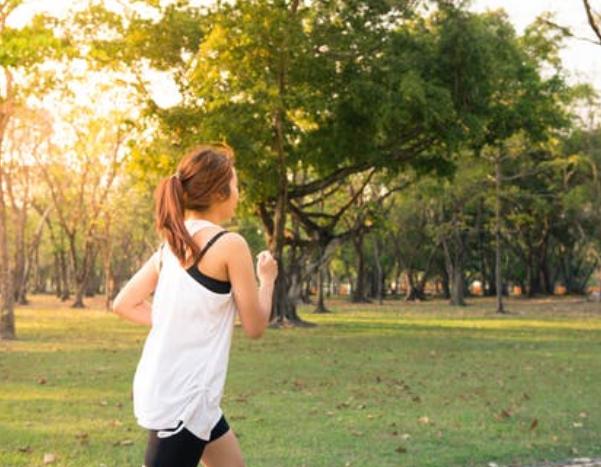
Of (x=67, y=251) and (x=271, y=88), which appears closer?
(x=271, y=88)

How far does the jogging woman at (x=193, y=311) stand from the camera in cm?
341

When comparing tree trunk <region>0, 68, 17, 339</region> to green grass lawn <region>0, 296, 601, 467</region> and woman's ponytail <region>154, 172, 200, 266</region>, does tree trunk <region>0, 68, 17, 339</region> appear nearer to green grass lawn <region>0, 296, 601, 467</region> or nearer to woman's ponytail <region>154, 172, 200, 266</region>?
green grass lawn <region>0, 296, 601, 467</region>

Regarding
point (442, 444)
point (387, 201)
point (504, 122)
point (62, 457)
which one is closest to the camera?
point (62, 457)

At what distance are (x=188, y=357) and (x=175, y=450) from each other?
1.16 feet

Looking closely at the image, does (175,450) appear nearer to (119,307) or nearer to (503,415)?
(119,307)

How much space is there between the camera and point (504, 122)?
96.5 ft

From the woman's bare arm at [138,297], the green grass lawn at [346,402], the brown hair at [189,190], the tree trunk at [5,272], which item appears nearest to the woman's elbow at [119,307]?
the woman's bare arm at [138,297]

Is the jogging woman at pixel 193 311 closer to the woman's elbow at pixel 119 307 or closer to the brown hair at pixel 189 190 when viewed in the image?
the brown hair at pixel 189 190

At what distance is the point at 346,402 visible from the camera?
12133 millimetres

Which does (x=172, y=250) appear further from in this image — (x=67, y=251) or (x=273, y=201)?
(x=67, y=251)

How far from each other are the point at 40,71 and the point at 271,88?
6.33 metres

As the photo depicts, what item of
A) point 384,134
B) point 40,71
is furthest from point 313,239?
point 40,71

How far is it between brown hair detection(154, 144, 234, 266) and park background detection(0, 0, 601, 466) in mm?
4992

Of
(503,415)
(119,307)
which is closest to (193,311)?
(119,307)
